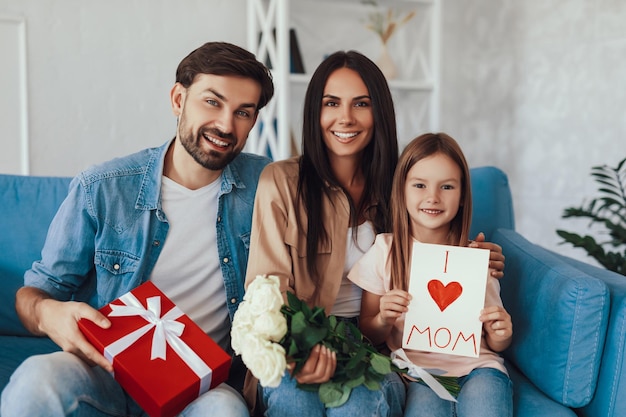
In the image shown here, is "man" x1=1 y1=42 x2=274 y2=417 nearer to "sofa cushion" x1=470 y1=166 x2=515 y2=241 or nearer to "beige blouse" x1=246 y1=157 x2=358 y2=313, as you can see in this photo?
"beige blouse" x1=246 y1=157 x2=358 y2=313

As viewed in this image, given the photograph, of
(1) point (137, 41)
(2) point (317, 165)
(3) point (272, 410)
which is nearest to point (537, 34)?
(1) point (137, 41)

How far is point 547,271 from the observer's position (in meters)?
1.64

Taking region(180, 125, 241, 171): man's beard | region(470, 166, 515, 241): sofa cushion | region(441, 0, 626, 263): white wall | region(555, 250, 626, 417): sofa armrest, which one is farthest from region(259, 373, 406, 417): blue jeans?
region(441, 0, 626, 263): white wall

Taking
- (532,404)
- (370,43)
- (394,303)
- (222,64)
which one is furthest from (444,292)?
(370,43)

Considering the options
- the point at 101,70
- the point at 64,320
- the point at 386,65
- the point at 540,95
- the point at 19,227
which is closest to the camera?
the point at 64,320

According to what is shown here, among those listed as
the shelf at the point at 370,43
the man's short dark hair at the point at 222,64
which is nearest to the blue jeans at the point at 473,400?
the man's short dark hair at the point at 222,64

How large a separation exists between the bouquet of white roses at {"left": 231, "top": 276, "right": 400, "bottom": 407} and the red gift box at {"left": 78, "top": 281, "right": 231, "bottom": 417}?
0.15 m

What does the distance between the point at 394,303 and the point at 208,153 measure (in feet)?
2.01

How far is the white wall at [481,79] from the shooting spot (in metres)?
2.97

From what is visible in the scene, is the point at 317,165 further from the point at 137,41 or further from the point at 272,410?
the point at 137,41

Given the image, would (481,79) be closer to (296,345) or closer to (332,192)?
(332,192)

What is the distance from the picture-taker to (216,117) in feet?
5.60

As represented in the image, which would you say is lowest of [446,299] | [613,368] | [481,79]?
[613,368]

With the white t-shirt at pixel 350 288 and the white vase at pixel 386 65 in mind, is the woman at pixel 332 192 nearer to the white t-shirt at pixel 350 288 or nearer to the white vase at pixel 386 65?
the white t-shirt at pixel 350 288
